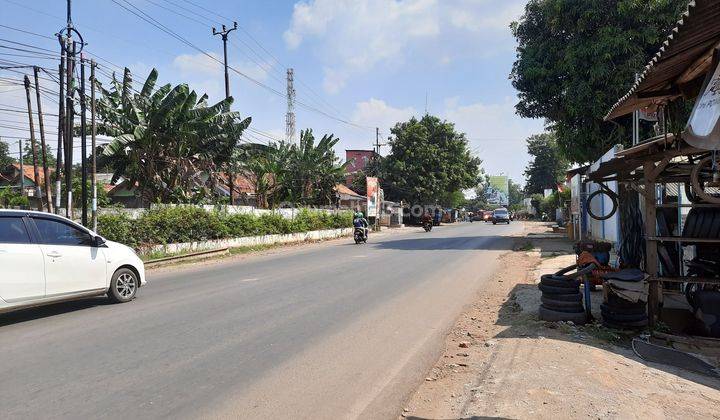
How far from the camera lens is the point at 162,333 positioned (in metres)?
6.60

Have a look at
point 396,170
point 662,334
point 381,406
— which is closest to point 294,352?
point 381,406

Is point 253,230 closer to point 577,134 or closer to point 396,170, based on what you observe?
point 577,134

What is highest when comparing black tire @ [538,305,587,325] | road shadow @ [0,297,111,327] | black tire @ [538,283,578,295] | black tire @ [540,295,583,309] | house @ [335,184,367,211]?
house @ [335,184,367,211]

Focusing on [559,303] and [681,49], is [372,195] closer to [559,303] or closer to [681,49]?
[559,303]

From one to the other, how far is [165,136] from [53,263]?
44.6 feet

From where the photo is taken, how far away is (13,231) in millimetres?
7320

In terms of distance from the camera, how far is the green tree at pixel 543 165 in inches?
3054

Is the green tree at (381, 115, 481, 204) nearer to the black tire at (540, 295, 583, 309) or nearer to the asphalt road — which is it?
the asphalt road

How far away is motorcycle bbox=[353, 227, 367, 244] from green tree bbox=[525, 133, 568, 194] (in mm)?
59218

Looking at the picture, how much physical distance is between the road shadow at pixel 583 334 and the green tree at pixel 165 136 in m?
16.1

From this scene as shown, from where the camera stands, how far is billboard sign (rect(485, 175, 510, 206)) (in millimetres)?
112000

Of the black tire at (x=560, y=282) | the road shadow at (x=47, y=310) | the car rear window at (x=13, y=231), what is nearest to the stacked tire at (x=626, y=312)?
the black tire at (x=560, y=282)

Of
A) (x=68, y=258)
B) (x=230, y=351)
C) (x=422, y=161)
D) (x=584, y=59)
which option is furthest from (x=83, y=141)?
(x=422, y=161)

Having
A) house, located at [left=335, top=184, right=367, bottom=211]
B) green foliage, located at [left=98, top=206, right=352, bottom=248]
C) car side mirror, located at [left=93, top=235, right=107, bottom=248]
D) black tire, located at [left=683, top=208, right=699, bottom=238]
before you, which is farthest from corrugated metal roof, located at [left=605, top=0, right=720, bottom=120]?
house, located at [left=335, top=184, right=367, bottom=211]
